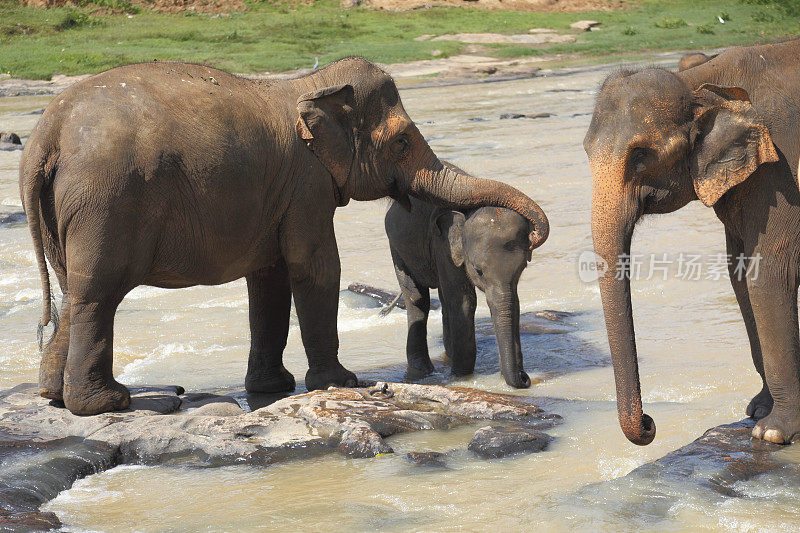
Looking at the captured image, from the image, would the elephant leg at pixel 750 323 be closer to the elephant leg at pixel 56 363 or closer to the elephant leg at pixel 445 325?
the elephant leg at pixel 445 325

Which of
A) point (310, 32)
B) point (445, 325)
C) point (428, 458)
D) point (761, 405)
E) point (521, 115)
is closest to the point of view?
point (428, 458)

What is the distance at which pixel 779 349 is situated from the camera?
5.23 metres

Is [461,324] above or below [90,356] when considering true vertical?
below

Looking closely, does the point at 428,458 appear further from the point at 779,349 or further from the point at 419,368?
the point at 419,368

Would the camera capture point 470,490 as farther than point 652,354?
No

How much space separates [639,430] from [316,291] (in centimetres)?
258

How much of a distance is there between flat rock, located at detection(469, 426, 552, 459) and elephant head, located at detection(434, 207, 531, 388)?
132 centimetres

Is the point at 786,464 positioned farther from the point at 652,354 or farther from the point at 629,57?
the point at 629,57

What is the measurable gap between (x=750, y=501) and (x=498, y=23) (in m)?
40.8

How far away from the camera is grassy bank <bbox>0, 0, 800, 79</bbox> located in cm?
3547

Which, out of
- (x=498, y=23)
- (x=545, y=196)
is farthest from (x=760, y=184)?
(x=498, y=23)

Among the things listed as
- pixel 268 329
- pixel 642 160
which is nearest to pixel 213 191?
pixel 268 329

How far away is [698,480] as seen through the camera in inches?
192

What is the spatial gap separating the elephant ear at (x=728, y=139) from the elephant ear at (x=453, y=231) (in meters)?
2.45
